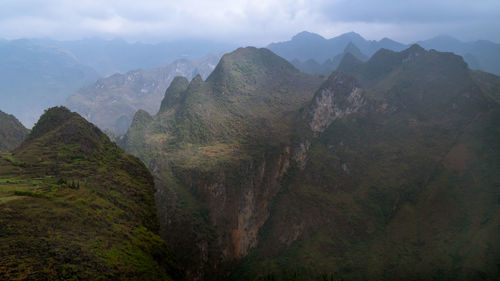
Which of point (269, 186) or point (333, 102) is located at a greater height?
point (333, 102)

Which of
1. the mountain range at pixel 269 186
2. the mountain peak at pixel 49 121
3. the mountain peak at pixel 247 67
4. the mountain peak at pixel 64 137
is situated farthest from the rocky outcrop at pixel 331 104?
the mountain peak at pixel 49 121

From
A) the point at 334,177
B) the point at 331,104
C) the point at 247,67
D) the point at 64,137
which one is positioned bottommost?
the point at 334,177

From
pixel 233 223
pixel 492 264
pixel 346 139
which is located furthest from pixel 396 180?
pixel 233 223

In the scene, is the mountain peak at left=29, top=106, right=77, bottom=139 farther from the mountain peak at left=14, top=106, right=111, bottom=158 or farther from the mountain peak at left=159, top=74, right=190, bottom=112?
the mountain peak at left=159, top=74, right=190, bottom=112

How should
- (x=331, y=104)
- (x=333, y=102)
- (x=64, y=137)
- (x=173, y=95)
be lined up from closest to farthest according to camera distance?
(x=64, y=137), (x=331, y=104), (x=333, y=102), (x=173, y=95)

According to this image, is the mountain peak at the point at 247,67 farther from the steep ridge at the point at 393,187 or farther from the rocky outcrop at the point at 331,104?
the steep ridge at the point at 393,187

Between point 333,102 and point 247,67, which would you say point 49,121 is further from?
point 247,67

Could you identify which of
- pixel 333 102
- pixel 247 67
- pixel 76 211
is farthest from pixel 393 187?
pixel 247 67
